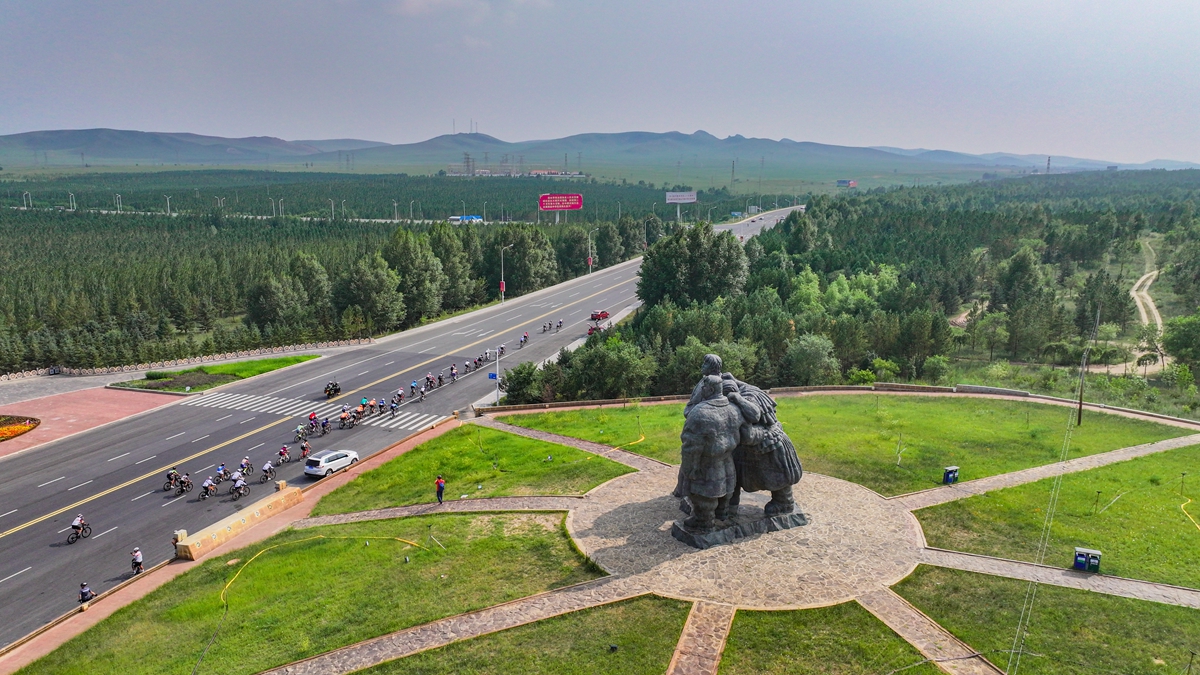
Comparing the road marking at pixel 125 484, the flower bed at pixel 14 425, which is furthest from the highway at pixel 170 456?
the flower bed at pixel 14 425

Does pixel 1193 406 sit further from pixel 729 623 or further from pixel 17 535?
pixel 17 535

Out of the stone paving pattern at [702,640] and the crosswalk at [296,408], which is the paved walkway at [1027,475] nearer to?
the stone paving pattern at [702,640]

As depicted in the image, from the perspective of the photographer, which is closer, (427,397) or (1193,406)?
(1193,406)

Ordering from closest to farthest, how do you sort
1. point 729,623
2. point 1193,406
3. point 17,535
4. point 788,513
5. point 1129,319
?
point 729,623 → point 788,513 → point 17,535 → point 1193,406 → point 1129,319

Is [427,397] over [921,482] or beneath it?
beneath

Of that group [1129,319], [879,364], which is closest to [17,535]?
[879,364]

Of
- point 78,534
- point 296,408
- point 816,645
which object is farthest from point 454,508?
point 296,408

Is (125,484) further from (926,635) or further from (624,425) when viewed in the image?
(926,635)
